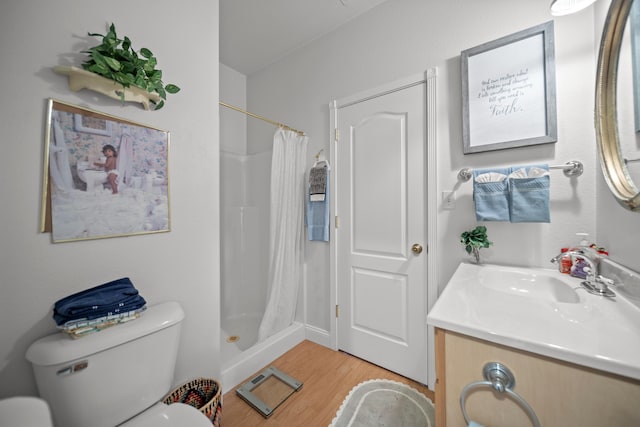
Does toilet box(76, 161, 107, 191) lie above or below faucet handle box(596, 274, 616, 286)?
above

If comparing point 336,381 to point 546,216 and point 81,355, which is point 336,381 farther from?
point 546,216

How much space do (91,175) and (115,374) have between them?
0.77 m

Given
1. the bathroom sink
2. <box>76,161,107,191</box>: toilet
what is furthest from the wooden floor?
<box>76,161,107,191</box>: toilet

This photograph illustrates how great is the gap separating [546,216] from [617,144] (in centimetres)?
36

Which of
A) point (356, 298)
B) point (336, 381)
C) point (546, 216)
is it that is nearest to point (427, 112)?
point (546, 216)

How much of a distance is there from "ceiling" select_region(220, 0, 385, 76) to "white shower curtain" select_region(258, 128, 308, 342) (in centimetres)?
86

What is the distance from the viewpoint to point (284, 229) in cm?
202

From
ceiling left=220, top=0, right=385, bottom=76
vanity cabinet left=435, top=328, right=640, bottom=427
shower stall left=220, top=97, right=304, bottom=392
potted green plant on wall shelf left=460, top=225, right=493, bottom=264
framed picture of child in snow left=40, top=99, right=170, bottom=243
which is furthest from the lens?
shower stall left=220, top=97, right=304, bottom=392

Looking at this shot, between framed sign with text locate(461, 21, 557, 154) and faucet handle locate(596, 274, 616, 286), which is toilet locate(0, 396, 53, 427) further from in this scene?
framed sign with text locate(461, 21, 557, 154)

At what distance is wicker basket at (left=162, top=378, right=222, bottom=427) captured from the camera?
3.70ft

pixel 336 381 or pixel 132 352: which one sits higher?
pixel 132 352

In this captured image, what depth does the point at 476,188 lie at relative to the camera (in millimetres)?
1290

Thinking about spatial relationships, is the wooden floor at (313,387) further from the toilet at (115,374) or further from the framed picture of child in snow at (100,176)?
the framed picture of child in snow at (100,176)

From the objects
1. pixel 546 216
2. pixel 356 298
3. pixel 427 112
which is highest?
pixel 427 112
